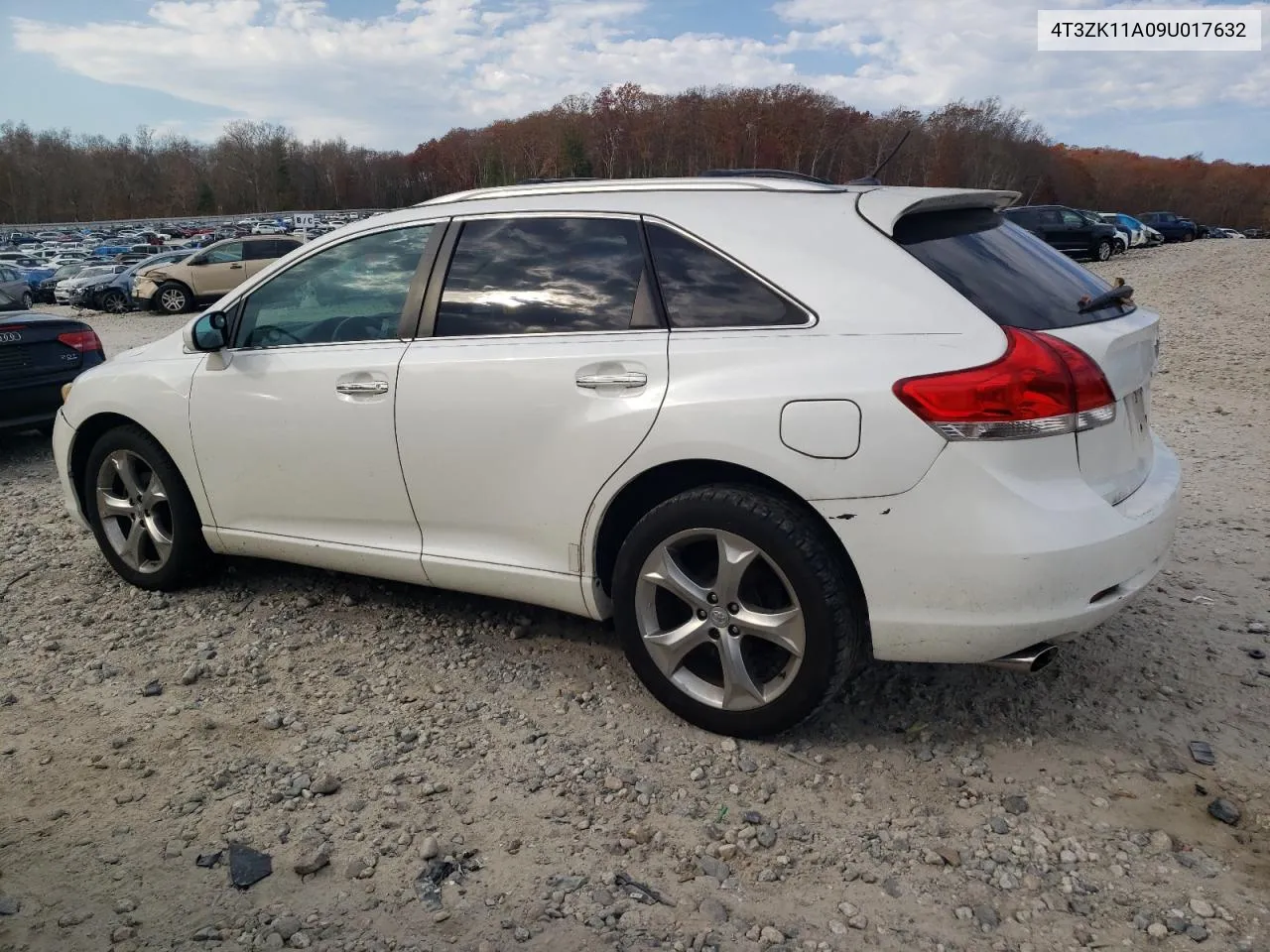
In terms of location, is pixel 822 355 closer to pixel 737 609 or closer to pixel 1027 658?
pixel 737 609

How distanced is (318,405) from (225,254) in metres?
21.8

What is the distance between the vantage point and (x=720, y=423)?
287 cm

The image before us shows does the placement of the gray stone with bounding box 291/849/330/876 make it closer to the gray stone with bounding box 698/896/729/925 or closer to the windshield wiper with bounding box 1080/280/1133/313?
the gray stone with bounding box 698/896/729/925

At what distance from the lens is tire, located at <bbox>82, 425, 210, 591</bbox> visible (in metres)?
4.32

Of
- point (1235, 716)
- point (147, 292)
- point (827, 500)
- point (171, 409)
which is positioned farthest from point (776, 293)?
point (147, 292)

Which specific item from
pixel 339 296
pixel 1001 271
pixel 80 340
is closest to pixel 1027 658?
pixel 1001 271

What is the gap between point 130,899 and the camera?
97.3 inches

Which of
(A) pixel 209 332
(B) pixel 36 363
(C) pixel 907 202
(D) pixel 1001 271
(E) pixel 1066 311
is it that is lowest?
(B) pixel 36 363

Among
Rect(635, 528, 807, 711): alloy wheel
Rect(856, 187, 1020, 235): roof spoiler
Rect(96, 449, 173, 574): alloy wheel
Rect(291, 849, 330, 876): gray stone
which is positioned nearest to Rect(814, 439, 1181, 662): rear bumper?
Rect(635, 528, 807, 711): alloy wheel

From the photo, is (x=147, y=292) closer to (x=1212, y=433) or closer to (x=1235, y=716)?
(x=1212, y=433)

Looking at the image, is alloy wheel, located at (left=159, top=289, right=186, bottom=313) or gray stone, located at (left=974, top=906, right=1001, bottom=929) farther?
alloy wheel, located at (left=159, top=289, right=186, bottom=313)

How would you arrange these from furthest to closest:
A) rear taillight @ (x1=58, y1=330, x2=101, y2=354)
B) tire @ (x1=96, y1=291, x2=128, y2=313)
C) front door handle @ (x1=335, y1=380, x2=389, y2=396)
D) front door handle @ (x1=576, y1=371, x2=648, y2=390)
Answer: tire @ (x1=96, y1=291, x2=128, y2=313) < rear taillight @ (x1=58, y1=330, x2=101, y2=354) < front door handle @ (x1=335, y1=380, x2=389, y2=396) < front door handle @ (x1=576, y1=371, x2=648, y2=390)

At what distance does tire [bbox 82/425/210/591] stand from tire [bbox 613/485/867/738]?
2299 mm

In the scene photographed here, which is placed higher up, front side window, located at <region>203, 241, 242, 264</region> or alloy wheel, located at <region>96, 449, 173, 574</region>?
front side window, located at <region>203, 241, 242, 264</region>
